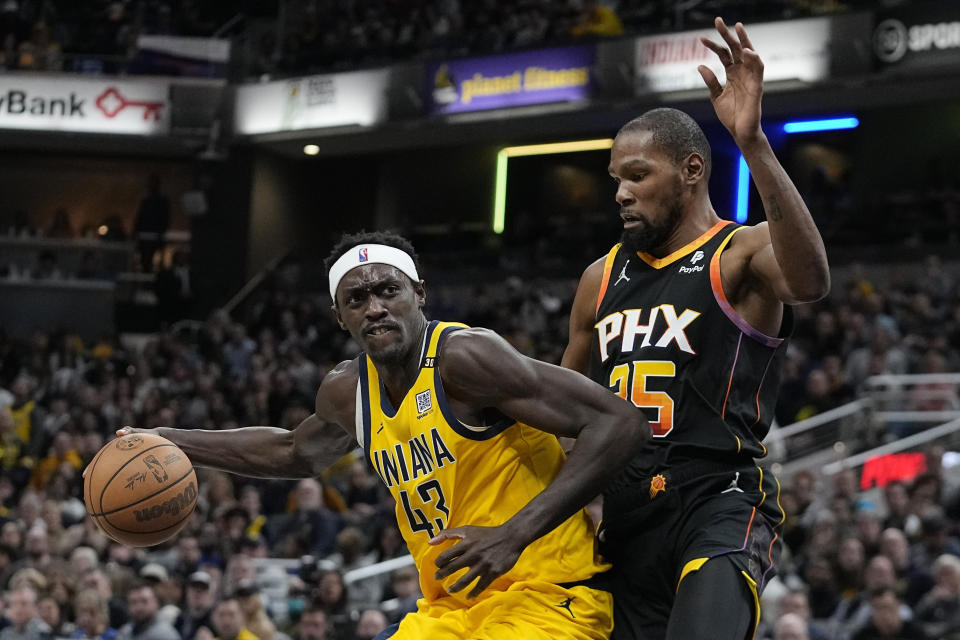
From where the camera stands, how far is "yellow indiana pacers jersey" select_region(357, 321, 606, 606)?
388cm

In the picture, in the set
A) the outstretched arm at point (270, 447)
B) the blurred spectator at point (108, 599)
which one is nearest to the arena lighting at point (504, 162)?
the blurred spectator at point (108, 599)

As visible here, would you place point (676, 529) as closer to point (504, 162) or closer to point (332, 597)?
point (332, 597)

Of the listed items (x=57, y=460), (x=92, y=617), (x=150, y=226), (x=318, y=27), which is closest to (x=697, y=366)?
(x=92, y=617)

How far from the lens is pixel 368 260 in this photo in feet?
13.1

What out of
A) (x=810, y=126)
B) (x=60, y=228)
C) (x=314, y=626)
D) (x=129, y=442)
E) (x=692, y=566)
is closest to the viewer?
(x=692, y=566)

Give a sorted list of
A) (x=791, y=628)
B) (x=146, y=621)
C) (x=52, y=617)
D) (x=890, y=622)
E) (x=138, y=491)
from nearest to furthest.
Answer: (x=138, y=491) → (x=791, y=628) → (x=890, y=622) → (x=146, y=621) → (x=52, y=617)

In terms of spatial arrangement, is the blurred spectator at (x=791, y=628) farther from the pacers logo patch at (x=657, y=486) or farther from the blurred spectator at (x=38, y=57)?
the blurred spectator at (x=38, y=57)

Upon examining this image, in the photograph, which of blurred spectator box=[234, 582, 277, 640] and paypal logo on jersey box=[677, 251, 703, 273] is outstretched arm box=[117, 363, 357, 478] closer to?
paypal logo on jersey box=[677, 251, 703, 273]

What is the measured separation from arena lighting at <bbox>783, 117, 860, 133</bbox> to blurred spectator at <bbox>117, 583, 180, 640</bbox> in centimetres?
1317

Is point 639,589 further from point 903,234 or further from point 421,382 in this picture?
point 903,234

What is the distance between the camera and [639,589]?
3.97 meters

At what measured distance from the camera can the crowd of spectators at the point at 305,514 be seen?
8531 mm

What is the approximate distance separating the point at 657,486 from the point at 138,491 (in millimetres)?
1643

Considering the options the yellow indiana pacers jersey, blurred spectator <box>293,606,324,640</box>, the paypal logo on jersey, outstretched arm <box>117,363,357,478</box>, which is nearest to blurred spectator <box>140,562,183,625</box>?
blurred spectator <box>293,606,324,640</box>
